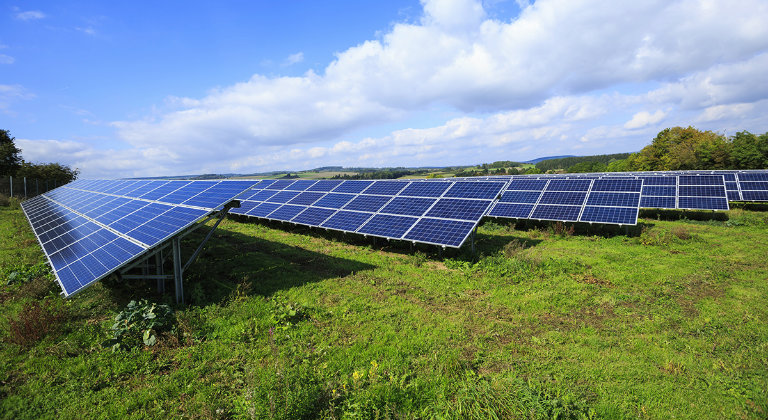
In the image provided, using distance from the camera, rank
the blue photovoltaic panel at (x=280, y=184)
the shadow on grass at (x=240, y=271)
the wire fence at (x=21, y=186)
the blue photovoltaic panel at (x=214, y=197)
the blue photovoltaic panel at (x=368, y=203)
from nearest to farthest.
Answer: the shadow on grass at (x=240, y=271)
the blue photovoltaic panel at (x=214, y=197)
the blue photovoltaic panel at (x=368, y=203)
the blue photovoltaic panel at (x=280, y=184)
the wire fence at (x=21, y=186)

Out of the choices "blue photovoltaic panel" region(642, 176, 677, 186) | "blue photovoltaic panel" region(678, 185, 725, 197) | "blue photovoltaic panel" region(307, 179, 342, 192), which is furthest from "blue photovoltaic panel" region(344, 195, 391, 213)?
"blue photovoltaic panel" region(642, 176, 677, 186)

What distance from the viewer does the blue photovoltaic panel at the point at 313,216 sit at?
19531 mm

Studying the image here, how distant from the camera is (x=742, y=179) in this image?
1104 inches

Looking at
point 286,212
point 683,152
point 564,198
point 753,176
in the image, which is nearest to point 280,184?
point 286,212

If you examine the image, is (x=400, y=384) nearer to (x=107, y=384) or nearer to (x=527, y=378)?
(x=527, y=378)

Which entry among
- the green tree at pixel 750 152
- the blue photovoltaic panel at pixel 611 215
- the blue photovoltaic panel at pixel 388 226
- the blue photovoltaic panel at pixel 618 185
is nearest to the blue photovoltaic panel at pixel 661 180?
the blue photovoltaic panel at pixel 618 185

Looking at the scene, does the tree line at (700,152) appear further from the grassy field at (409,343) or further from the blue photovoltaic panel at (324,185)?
the blue photovoltaic panel at (324,185)

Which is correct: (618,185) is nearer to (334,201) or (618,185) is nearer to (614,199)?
(614,199)

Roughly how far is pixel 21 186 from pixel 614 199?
5847 centimetres

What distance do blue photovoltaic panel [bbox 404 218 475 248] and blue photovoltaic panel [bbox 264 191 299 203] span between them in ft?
45.3

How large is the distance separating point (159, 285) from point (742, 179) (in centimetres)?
4306

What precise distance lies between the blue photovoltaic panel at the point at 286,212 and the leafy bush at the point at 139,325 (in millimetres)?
12919

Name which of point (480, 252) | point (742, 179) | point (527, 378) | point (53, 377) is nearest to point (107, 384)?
point (53, 377)

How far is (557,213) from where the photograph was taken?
20438 mm
